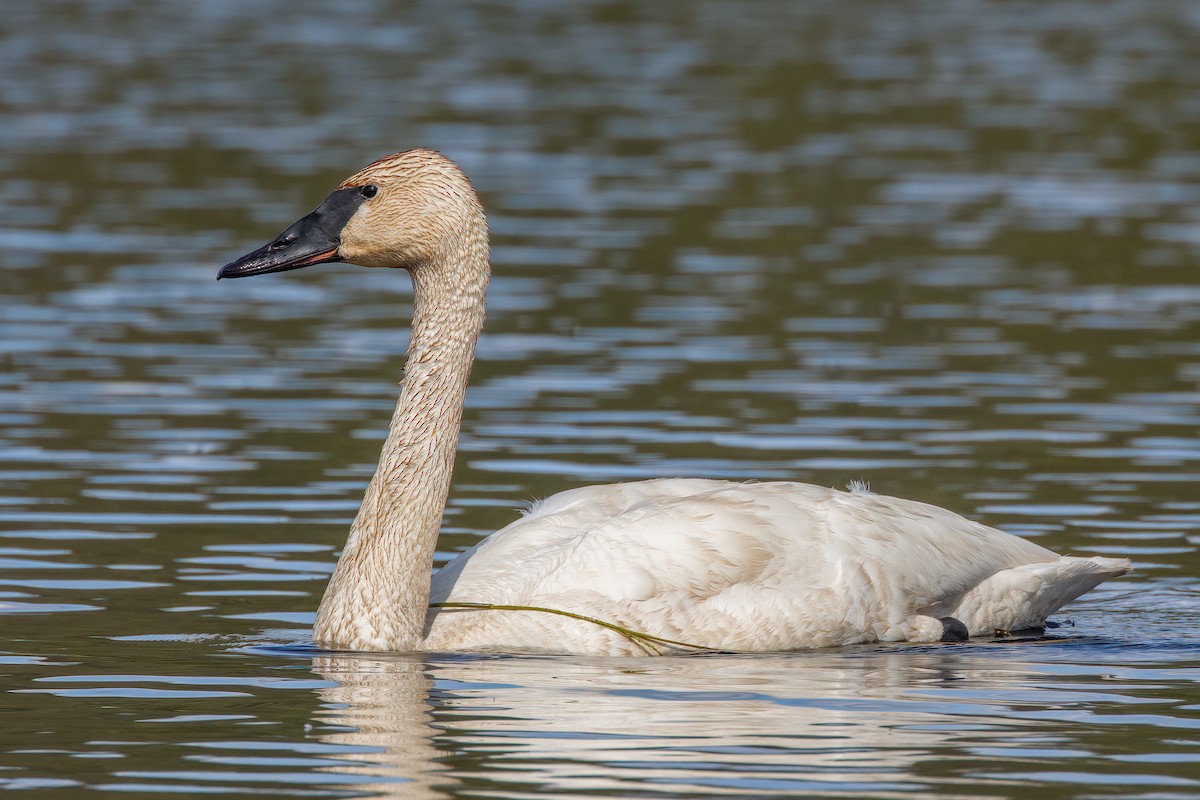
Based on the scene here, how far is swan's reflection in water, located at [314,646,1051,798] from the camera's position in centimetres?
829

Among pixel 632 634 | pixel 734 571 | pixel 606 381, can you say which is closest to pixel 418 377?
pixel 632 634

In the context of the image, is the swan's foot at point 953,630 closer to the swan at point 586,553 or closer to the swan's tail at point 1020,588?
the swan at point 586,553

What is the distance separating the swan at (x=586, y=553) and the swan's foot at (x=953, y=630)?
12mm

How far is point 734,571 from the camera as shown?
1081 centimetres

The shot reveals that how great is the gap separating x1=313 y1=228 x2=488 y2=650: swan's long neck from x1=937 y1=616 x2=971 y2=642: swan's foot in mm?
2447

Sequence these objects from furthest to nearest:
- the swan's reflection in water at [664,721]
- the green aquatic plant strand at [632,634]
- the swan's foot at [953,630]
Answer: the swan's foot at [953,630]
the green aquatic plant strand at [632,634]
the swan's reflection in water at [664,721]

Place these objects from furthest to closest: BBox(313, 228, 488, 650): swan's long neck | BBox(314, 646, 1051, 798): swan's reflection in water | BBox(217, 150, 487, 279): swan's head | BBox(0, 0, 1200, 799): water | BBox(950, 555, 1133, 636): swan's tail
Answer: BBox(950, 555, 1133, 636): swan's tail, BBox(217, 150, 487, 279): swan's head, BBox(313, 228, 488, 650): swan's long neck, BBox(0, 0, 1200, 799): water, BBox(314, 646, 1051, 798): swan's reflection in water

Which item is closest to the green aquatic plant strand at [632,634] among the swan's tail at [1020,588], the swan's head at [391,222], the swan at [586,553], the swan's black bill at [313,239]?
the swan at [586,553]

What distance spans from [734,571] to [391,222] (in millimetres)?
2292

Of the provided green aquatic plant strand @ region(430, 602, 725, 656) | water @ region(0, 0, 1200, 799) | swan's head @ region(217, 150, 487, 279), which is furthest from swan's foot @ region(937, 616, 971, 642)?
swan's head @ region(217, 150, 487, 279)

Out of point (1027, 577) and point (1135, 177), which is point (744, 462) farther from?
point (1135, 177)

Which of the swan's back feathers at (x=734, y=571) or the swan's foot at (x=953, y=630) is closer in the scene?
the swan's back feathers at (x=734, y=571)

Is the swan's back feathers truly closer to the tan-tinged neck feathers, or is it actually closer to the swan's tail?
the swan's tail

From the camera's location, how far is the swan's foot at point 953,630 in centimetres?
1131
